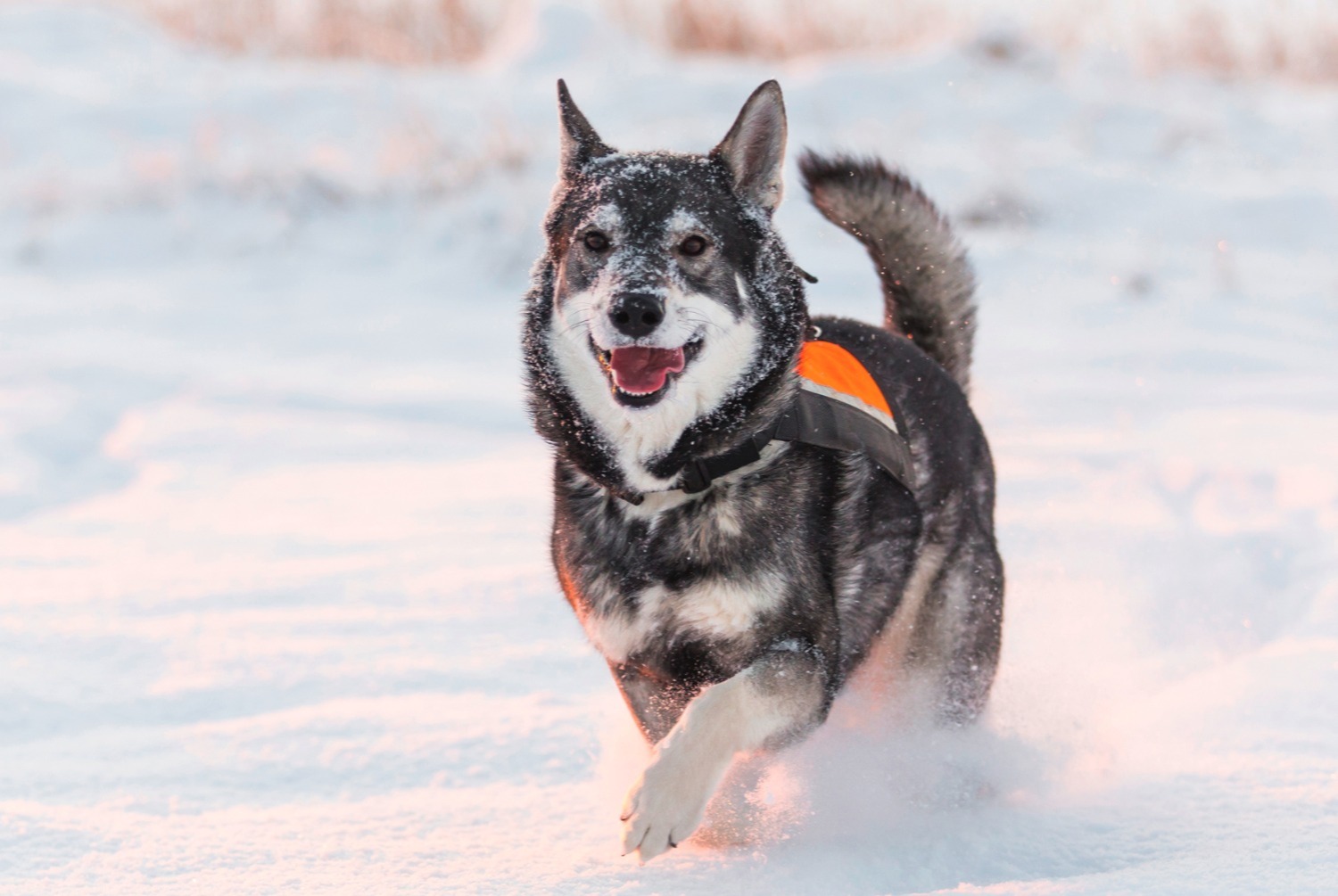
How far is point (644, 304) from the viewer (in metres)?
2.31

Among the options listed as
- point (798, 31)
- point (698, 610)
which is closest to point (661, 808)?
point (698, 610)

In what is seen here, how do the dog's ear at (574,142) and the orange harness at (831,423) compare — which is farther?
the dog's ear at (574,142)

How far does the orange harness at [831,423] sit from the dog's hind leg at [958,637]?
0.30m

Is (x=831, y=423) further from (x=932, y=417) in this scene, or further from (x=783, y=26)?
(x=783, y=26)

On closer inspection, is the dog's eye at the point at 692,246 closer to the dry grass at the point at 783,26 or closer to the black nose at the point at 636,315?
the black nose at the point at 636,315

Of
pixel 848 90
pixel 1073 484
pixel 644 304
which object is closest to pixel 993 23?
pixel 848 90

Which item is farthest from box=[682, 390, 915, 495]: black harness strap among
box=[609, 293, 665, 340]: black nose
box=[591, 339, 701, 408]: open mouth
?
box=[609, 293, 665, 340]: black nose

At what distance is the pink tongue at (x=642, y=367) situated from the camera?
234 centimetres

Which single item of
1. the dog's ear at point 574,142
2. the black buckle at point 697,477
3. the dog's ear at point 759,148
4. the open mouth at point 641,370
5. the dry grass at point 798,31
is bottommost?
the black buckle at point 697,477

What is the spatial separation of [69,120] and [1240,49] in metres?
9.96

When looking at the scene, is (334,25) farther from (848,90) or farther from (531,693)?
(531,693)

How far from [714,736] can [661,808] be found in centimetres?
15

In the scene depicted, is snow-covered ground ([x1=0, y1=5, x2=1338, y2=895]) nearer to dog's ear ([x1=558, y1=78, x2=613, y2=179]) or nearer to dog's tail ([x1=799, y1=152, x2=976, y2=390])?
dog's tail ([x1=799, y1=152, x2=976, y2=390])

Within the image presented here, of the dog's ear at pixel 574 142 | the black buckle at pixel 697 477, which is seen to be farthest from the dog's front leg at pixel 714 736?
the dog's ear at pixel 574 142
